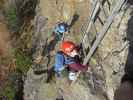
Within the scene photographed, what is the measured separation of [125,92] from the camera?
23.9 ft

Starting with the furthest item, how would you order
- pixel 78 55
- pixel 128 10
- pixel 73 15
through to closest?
pixel 73 15 → pixel 78 55 → pixel 128 10

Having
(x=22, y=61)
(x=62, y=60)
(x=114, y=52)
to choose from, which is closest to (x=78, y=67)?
(x=62, y=60)

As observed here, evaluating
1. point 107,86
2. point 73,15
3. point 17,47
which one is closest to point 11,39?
point 17,47

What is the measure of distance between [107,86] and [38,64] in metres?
4.18

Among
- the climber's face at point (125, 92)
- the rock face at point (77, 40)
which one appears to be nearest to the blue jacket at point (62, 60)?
the rock face at point (77, 40)

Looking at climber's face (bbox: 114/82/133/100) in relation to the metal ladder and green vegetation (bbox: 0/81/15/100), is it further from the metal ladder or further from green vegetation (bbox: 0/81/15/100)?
green vegetation (bbox: 0/81/15/100)

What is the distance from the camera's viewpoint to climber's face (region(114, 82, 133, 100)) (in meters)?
7.01

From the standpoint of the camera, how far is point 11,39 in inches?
574

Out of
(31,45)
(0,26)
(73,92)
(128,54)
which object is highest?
(0,26)

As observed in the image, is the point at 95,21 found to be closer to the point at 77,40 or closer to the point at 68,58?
the point at 68,58

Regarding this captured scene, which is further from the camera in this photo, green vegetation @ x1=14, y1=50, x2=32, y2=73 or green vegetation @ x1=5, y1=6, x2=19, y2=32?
green vegetation @ x1=5, y1=6, x2=19, y2=32

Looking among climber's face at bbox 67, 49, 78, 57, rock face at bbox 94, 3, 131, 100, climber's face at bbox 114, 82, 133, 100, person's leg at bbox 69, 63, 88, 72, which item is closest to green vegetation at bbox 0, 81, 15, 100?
person's leg at bbox 69, 63, 88, 72

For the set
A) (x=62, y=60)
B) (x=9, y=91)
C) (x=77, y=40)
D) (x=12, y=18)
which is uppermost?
(x=12, y=18)

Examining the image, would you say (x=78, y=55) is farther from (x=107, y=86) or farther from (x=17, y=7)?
(x=17, y=7)
